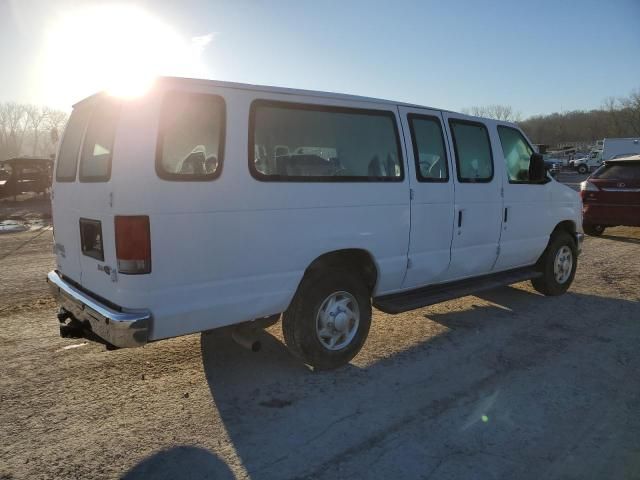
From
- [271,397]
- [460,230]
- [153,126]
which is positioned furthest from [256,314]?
[460,230]

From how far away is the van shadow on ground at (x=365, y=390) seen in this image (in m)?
2.91

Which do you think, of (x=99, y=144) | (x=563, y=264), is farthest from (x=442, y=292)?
(x=99, y=144)

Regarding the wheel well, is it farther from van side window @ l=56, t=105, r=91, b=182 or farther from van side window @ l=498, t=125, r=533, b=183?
van side window @ l=498, t=125, r=533, b=183

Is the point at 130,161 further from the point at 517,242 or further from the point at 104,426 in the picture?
the point at 517,242

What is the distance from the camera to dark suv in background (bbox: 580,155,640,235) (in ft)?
34.2

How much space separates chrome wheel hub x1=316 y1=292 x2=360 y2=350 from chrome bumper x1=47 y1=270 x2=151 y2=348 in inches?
57.0

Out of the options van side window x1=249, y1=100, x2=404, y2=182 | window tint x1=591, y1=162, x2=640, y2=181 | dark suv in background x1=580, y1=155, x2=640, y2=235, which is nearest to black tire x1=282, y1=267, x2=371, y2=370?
van side window x1=249, y1=100, x2=404, y2=182

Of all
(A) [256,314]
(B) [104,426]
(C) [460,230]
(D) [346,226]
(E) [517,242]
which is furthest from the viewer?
(E) [517,242]

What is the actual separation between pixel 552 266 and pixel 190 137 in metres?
5.13

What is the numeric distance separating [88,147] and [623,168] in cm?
1125

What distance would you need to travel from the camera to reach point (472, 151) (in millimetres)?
5188

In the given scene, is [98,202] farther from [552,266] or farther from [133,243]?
[552,266]

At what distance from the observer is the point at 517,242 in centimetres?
573

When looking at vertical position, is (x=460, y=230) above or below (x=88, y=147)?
below
